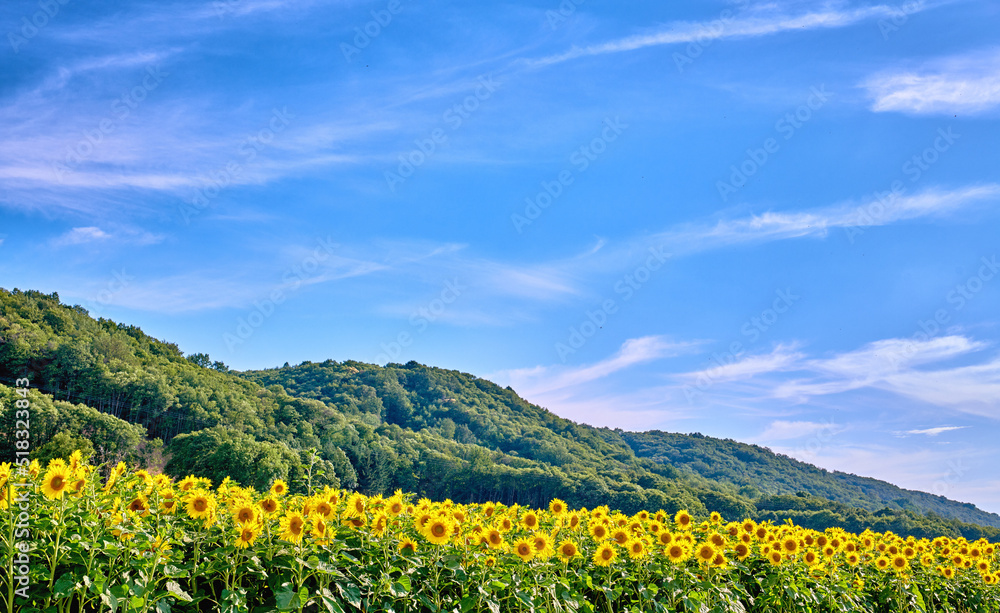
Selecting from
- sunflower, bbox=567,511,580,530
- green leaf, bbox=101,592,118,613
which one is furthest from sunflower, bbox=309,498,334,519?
sunflower, bbox=567,511,580,530

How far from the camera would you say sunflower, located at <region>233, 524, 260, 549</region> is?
3.03 m

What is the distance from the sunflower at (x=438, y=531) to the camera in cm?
362

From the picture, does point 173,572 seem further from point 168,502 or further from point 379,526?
point 379,526

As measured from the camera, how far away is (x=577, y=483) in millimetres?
82438

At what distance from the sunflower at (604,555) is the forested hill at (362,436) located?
6.99ft

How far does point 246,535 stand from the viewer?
3.04 metres

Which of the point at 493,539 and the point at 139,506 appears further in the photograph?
the point at 493,539

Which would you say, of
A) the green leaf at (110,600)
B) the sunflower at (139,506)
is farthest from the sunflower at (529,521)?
the green leaf at (110,600)

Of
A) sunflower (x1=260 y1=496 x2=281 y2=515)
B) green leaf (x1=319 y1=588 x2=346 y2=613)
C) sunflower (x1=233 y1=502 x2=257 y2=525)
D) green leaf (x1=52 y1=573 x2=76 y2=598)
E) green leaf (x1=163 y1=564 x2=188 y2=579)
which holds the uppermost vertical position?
sunflower (x1=260 y1=496 x2=281 y2=515)

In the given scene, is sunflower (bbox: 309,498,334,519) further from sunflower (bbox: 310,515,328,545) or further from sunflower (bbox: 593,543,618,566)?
sunflower (bbox: 593,543,618,566)

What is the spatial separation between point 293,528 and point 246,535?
24 cm

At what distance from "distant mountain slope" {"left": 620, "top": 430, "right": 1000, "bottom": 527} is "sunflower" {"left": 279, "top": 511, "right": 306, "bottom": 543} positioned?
112 meters
